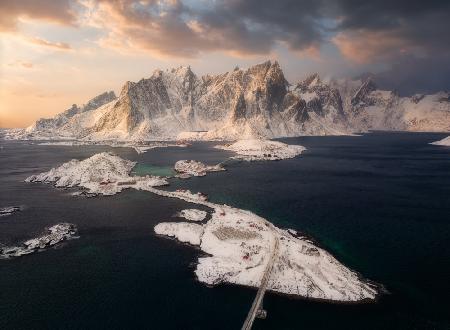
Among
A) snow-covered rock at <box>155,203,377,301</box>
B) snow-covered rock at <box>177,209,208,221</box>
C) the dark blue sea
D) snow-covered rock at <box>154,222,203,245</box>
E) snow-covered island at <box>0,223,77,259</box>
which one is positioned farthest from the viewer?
snow-covered rock at <box>177,209,208,221</box>

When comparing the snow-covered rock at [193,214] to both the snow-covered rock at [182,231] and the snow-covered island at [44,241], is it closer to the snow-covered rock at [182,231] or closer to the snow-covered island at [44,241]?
the snow-covered rock at [182,231]

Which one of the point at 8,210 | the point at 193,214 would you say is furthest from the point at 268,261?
the point at 8,210

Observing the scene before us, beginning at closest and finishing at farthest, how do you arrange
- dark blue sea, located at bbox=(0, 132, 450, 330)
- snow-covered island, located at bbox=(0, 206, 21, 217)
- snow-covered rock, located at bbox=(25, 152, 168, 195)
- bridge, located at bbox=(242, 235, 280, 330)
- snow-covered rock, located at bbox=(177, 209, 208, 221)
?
bridge, located at bbox=(242, 235, 280, 330)
dark blue sea, located at bbox=(0, 132, 450, 330)
snow-covered rock, located at bbox=(177, 209, 208, 221)
snow-covered island, located at bbox=(0, 206, 21, 217)
snow-covered rock, located at bbox=(25, 152, 168, 195)

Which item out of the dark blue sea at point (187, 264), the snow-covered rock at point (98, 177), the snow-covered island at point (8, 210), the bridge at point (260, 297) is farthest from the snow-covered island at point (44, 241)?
the bridge at point (260, 297)

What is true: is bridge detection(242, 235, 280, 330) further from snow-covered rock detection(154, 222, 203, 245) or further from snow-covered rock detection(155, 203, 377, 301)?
snow-covered rock detection(154, 222, 203, 245)

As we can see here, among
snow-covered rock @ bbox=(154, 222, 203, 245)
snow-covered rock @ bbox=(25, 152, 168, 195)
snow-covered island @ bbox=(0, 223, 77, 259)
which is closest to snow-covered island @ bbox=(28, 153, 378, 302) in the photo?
snow-covered rock @ bbox=(154, 222, 203, 245)

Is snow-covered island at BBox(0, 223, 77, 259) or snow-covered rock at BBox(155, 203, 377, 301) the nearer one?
snow-covered rock at BBox(155, 203, 377, 301)
